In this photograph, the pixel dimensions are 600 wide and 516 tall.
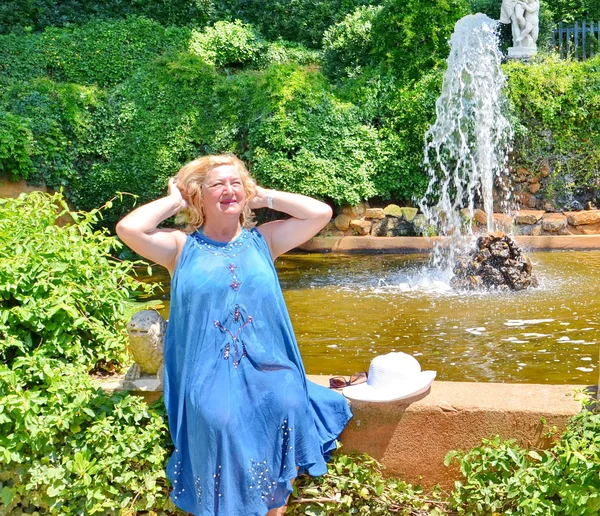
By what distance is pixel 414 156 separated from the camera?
36.9 feet

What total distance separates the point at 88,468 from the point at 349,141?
9074 mm

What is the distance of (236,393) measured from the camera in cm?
236

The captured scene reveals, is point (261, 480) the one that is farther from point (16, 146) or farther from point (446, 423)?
point (16, 146)

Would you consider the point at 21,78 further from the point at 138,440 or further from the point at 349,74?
the point at 138,440

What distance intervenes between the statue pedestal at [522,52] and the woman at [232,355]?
10.7m

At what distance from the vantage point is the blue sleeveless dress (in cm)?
229

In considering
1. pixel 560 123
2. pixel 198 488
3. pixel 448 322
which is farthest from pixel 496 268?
pixel 198 488

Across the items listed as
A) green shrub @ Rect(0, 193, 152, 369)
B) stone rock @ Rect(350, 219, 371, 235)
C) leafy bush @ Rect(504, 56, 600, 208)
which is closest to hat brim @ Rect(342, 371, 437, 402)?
green shrub @ Rect(0, 193, 152, 369)

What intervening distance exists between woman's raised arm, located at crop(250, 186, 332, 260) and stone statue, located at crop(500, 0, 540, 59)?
1067 cm

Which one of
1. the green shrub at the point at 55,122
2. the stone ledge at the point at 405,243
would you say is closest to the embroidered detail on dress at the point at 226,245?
the stone ledge at the point at 405,243

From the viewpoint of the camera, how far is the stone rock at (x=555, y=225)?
10.2 metres

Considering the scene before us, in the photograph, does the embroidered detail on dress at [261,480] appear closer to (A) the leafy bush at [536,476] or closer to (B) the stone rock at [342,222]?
(A) the leafy bush at [536,476]

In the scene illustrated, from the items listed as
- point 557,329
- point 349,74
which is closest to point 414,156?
point 349,74

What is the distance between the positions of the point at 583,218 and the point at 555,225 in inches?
14.9
